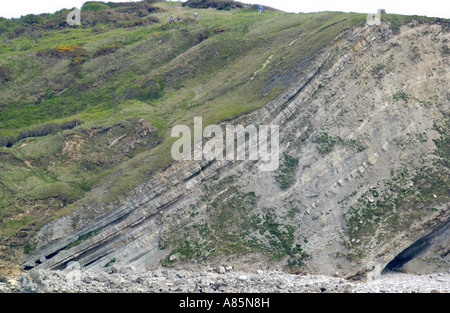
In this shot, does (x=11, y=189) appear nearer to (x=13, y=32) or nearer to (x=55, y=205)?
(x=55, y=205)

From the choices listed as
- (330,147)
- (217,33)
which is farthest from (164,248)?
(217,33)

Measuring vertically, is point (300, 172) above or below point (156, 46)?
below

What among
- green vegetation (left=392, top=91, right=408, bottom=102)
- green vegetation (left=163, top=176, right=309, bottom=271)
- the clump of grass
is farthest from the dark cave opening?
green vegetation (left=392, top=91, right=408, bottom=102)

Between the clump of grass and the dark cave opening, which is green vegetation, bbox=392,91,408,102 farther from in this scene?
the dark cave opening

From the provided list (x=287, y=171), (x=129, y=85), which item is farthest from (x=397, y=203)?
(x=129, y=85)

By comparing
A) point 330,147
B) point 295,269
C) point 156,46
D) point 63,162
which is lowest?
point 295,269

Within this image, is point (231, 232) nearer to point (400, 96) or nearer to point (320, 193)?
point (320, 193)
